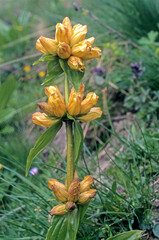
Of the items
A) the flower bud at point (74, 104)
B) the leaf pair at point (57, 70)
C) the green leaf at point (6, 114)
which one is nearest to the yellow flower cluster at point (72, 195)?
the flower bud at point (74, 104)

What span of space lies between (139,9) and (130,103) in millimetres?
988

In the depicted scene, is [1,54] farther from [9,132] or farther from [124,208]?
[124,208]

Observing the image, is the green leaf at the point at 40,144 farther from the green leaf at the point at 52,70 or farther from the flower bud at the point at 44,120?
the green leaf at the point at 52,70

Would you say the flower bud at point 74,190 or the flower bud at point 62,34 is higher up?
the flower bud at point 62,34

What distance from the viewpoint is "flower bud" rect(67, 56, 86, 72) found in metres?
0.91

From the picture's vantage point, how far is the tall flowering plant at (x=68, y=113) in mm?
922

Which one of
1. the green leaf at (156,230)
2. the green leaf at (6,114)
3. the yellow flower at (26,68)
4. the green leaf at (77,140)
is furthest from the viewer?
the yellow flower at (26,68)

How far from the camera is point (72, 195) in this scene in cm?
93

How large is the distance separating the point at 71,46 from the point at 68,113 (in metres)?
0.22

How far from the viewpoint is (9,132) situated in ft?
7.03

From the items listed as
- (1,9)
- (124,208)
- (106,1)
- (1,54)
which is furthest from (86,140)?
(1,9)

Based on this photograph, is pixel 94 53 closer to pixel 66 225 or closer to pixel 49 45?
pixel 49 45

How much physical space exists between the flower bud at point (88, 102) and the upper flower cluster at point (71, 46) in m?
0.09

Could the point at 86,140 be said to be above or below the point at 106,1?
below
